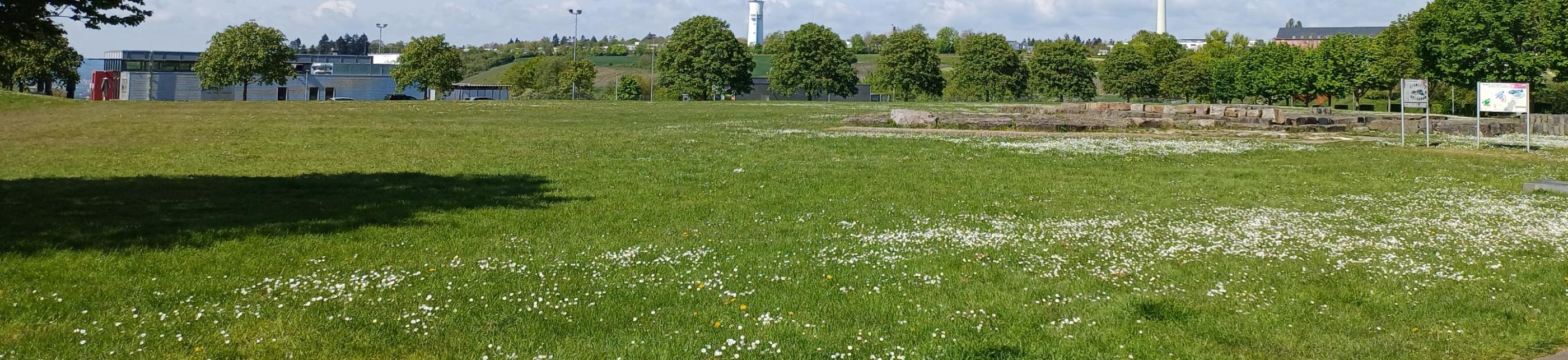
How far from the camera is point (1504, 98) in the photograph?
24.6 metres

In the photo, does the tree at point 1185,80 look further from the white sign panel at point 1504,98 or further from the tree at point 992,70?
the white sign panel at point 1504,98

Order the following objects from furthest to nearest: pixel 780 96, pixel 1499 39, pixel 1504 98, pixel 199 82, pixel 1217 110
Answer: pixel 780 96 < pixel 199 82 < pixel 1499 39 < pixel 1217 110 < pixel 1504 98

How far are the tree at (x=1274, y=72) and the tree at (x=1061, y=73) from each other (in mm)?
14489

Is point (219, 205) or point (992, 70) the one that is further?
point (992, 70)

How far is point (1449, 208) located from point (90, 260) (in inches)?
595

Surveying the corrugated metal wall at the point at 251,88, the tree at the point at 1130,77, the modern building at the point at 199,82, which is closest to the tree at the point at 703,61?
the corrugated metal wall at the point at 251,88

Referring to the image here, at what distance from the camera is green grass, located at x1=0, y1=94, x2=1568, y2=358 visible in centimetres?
646

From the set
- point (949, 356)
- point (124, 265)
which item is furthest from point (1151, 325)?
point (124, 265)

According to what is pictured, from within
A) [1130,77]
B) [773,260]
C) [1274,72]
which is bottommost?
[773,260]

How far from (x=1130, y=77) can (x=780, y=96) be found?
3663 cm

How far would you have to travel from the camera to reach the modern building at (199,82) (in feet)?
352

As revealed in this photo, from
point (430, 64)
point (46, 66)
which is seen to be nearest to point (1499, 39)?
point (430, 64)

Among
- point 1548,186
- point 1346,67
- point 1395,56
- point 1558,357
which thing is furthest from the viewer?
point 1346,67

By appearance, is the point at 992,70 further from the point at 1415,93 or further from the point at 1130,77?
the point at 1415,93
